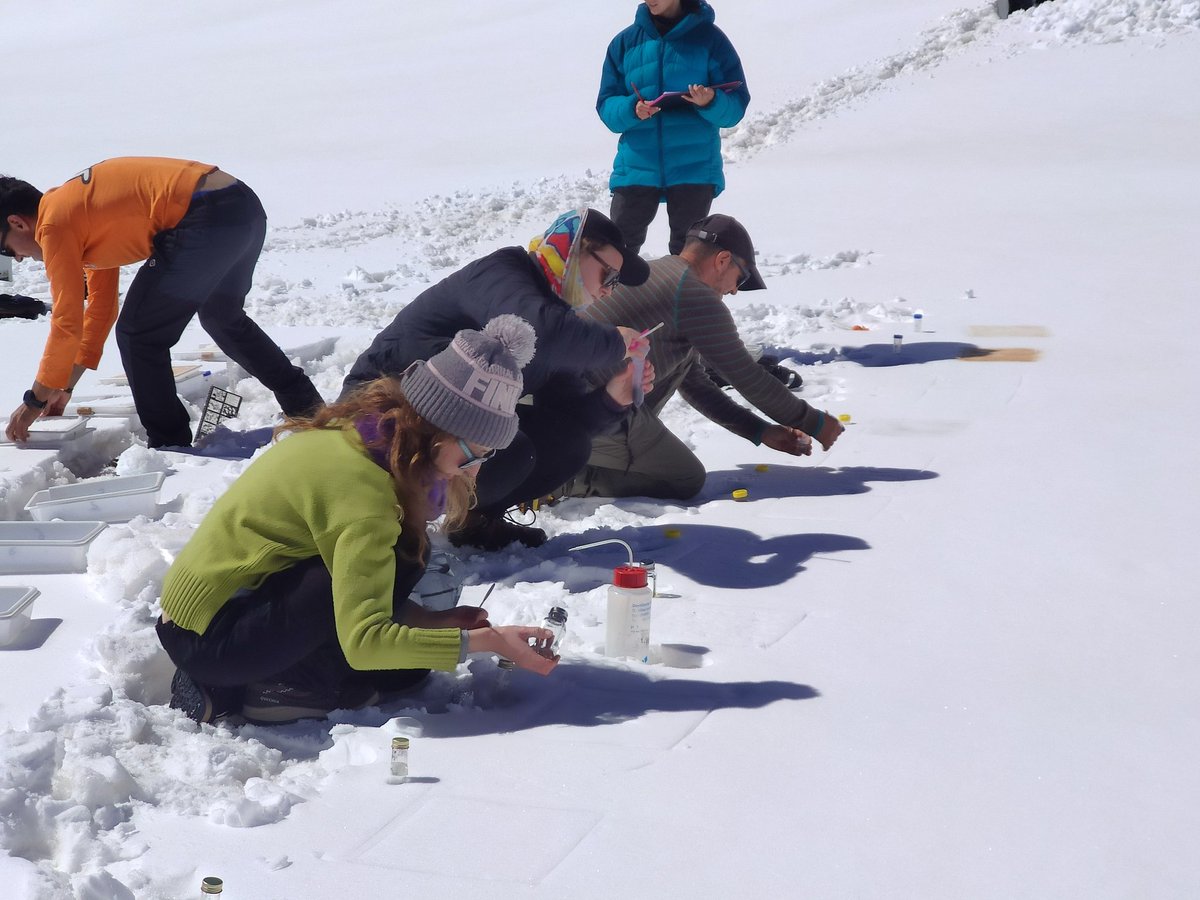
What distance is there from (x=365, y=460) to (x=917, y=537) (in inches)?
81.4

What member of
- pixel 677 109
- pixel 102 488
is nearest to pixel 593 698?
pixel 102 488

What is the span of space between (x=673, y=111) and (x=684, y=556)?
2754mm

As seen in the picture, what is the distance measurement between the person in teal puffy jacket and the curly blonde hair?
3.42 m

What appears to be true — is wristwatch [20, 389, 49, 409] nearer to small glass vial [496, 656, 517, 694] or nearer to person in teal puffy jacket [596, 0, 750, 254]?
person in teal puffy jacket [596, 0, 750, 254]

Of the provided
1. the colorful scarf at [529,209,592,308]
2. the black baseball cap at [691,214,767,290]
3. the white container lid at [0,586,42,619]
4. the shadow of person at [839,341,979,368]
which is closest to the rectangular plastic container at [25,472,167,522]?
the white container lid at [0,586,42,619]

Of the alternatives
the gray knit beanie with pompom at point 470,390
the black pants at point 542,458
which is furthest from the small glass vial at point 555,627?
the black pants at point 542,458

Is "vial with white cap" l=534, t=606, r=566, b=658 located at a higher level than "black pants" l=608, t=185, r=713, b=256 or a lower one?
lower

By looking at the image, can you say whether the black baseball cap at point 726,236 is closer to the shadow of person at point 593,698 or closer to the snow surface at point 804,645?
the snow surface at point 804,645

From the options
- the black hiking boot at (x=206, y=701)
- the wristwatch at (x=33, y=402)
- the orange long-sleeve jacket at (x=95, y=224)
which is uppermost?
the orange long-sleeve jacket at (x=95, y=224)

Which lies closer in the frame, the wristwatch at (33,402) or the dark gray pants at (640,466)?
the dark gray pants at (640,466)

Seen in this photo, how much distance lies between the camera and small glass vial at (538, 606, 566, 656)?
9.68 ft

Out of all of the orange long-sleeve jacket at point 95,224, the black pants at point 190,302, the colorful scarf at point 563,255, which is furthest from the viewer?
the black pants at point 190,302

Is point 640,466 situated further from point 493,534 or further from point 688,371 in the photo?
point 493,534

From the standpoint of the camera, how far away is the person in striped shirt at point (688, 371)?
178 inches
